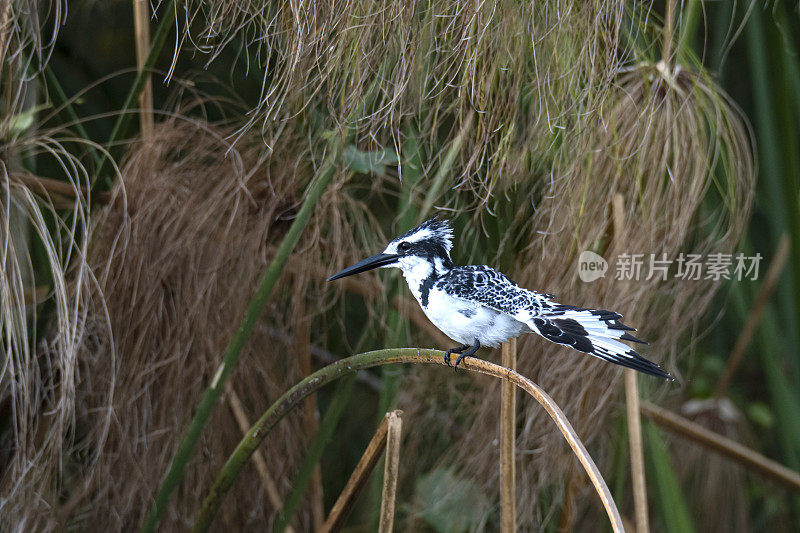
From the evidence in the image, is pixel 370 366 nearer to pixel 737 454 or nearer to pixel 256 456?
pixel 256 456

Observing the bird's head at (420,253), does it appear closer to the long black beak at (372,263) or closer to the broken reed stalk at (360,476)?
the long black beak at (372,263)

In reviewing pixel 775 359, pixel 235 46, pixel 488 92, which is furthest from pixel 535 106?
pixel 775 359

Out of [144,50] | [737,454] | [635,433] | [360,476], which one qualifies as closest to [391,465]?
[360,476]

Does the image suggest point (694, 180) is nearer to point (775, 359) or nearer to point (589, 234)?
point (589, 234)

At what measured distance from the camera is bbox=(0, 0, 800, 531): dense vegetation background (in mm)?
750

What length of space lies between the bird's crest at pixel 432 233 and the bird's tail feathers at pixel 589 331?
5.0 inches

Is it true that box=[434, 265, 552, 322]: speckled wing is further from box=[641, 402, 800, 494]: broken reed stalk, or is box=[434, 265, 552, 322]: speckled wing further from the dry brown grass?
box=[641, 402, 800, 494]: broken reed stalk

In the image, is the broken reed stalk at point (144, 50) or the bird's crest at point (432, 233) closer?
the bird's crest at point (432, 233)

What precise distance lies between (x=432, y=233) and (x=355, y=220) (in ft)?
0.77

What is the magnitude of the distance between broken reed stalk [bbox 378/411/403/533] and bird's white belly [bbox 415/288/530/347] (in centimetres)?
9

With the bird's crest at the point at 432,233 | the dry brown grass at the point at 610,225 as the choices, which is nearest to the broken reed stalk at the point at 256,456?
the dry brown grass at the point at 610,225

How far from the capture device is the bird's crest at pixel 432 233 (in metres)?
0.71

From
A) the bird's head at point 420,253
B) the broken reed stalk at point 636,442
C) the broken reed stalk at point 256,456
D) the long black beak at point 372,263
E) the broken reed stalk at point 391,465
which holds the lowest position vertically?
the broken reed stalk at point 256,456

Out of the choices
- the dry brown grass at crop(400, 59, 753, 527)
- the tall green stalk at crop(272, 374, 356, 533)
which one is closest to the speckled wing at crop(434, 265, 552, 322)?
the dry brown grass at crop(400, 59, 753, 527)
